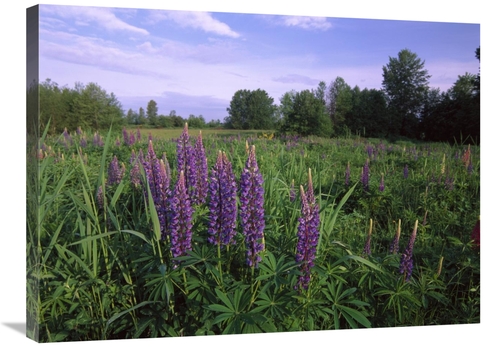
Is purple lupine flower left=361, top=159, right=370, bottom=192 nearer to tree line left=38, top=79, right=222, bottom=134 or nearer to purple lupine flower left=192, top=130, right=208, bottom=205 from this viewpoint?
tree line left=38, top=79, right=222, bottom=134

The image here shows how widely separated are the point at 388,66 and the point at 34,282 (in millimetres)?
3561

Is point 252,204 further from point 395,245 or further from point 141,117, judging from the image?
point 395,245

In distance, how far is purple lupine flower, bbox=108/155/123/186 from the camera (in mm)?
5395

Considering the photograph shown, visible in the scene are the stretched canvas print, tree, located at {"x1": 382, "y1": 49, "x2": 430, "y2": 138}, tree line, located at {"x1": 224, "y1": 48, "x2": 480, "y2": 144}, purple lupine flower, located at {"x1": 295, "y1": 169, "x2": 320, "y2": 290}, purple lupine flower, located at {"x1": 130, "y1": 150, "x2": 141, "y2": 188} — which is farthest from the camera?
tree, located at {"x1": 382, "y1": 49, "x2": 430, "y2": 138}

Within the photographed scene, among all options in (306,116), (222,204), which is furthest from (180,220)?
(306,116)

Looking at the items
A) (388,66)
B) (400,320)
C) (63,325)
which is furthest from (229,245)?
(388,66)

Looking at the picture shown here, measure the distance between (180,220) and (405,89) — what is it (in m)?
2.75

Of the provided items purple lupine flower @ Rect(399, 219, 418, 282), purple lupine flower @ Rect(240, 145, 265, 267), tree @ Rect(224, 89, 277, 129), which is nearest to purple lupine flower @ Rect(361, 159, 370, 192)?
purple lupine flower @ Rect(399, 219, 418, 282)

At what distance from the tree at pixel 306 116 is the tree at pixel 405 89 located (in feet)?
2.17

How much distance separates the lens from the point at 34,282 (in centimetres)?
503

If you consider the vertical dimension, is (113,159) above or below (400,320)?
above

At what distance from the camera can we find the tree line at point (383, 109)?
5.90 metres

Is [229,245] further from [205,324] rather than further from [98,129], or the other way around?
[98,129]

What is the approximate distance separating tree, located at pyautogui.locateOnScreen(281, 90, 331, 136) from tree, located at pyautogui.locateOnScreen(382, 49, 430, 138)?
661mm
